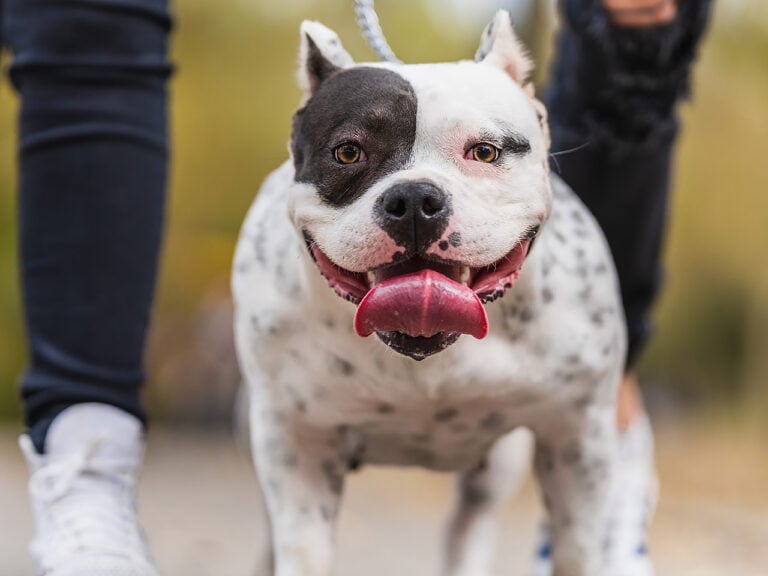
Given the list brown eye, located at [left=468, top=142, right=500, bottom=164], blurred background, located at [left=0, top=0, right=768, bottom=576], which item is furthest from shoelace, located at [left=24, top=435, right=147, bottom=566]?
blurred background, located at [left=0, top=0, right=768, bottom=576]

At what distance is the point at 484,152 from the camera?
1349mm

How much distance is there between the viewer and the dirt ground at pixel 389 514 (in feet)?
9.11

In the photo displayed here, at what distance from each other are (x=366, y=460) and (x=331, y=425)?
18cm

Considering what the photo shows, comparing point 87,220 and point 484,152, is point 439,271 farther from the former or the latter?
point 87,220

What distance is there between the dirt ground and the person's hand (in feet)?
4.38

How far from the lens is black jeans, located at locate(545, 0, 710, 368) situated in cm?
187

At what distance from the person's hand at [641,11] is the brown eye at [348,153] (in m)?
0.66

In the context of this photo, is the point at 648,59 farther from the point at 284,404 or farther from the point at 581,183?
the point at 284,404

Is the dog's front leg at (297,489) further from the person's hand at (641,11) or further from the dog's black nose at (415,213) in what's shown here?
the person's hand at (641,11)

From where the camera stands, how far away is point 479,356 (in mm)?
1539

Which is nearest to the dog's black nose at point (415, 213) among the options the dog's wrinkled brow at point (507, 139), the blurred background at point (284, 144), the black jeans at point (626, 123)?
the dog's wrinkled brow at point (507, 139)

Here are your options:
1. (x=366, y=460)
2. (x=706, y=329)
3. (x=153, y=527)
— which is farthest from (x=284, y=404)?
(x=706, y=329)

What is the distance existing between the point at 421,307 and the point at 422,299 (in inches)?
0.4

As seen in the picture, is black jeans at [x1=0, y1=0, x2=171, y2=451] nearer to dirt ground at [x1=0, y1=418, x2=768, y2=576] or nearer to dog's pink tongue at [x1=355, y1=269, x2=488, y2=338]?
dog's pink tongue at [x1=355, y1=269, x2=488, y2=338]
